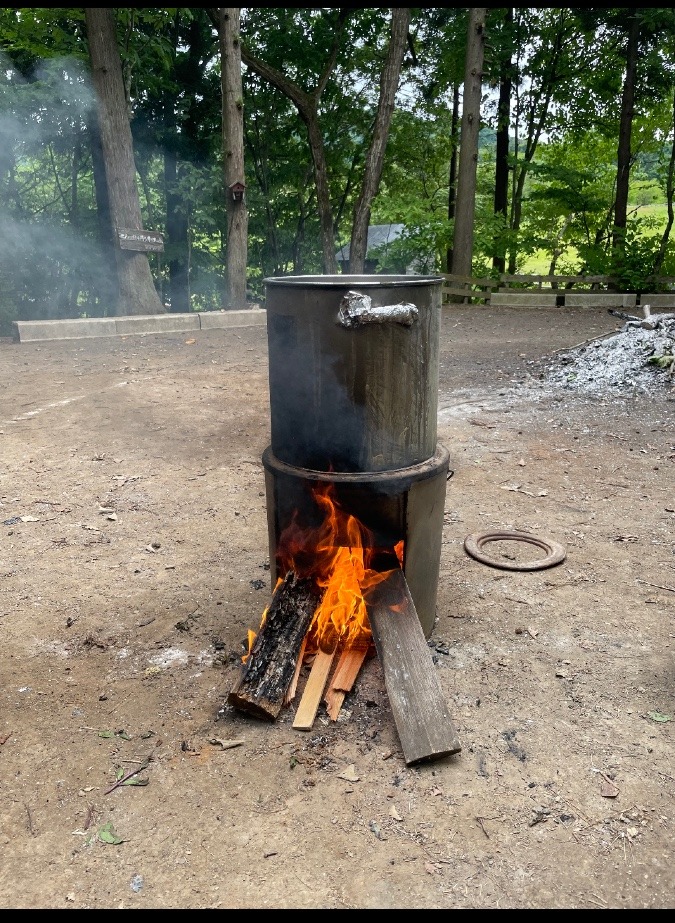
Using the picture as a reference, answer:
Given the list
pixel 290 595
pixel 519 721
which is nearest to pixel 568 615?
pixel 519 721

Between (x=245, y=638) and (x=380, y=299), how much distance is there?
6.26ft

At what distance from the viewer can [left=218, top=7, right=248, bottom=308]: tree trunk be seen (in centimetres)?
1299

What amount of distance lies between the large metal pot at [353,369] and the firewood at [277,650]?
0.65m

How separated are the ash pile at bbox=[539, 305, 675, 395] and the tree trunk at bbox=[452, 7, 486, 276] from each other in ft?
25.3

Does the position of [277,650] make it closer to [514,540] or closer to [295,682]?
[295,682]

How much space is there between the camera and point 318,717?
9.82 ft

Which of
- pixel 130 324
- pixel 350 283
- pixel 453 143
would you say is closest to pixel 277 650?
pixel 350 283

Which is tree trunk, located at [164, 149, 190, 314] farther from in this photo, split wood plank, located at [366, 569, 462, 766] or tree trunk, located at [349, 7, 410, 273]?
split wood plank, located at [366, 569, 462, 766]

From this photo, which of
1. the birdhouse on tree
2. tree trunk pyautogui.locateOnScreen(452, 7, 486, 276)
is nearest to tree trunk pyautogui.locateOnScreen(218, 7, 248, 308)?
the birdhouse on tree

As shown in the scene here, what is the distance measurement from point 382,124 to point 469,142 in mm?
2084

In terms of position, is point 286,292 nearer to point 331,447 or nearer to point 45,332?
Answer: point 331,447

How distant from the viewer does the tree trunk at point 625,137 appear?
1673 cm

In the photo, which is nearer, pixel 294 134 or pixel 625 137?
pixel 625 137

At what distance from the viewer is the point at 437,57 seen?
21.5 metres
